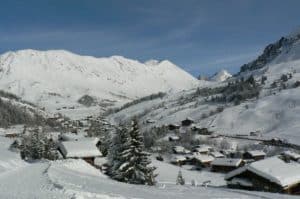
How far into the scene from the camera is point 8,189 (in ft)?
83.2

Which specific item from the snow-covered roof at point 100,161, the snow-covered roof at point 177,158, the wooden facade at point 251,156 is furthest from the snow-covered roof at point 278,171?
the wooden facade at point 251,156

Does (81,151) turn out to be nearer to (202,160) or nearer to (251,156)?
(202,160)

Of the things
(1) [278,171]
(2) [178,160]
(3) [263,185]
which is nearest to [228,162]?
(2) [178,160]

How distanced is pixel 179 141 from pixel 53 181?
478 ft

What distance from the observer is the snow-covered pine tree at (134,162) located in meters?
45.1

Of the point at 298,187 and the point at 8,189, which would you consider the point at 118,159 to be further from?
the point at 8,189

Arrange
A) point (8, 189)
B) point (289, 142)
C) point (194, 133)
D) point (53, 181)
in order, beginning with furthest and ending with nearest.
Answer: point (194, 133)
point (289, 142)
point (53, 181)
point (8, 189)

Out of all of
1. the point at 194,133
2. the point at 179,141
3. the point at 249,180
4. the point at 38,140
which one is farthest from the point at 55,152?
the point at 194,133

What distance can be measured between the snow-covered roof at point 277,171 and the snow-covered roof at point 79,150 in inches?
1210

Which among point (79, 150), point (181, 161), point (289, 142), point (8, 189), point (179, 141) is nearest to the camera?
point (8, 189)

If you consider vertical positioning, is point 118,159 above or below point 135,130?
below

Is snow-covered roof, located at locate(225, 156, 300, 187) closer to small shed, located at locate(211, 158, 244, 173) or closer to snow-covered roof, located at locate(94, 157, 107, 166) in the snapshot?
snow-covered roof, located at locate(94, 157, 107, 166)

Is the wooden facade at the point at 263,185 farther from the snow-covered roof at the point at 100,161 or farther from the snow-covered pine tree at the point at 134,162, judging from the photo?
the snow-covered roof at the point at 100,161

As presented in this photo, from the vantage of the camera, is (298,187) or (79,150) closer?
(298,187)
